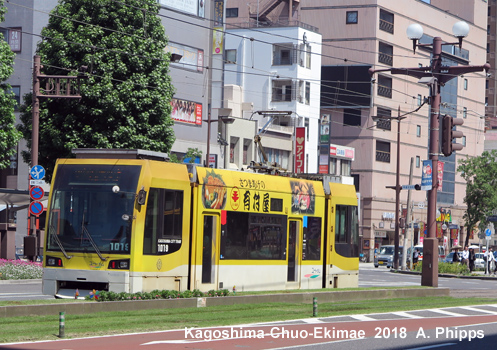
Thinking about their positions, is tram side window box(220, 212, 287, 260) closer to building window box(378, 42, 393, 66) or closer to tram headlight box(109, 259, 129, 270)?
tram headlight box(109, 259, 129, 270)

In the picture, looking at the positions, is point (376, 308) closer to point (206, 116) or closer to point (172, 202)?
point (172, 202)

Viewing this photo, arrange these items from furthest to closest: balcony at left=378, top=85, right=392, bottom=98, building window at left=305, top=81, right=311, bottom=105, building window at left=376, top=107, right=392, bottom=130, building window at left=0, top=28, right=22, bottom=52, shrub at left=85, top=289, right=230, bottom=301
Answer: balcony at left=378, top=85, right=392, bottom=98 → building window at left=376, top=107, right=392, bottom=130 → building window at left=305, top=81, right=311, bottom=105 → building window at left=0, top=28, right=22, bottom=52 → shrub at left=85, top=289, right=230, bottom=301

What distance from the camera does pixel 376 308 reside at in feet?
70.2

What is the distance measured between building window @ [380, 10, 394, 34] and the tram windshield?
68.3 metres

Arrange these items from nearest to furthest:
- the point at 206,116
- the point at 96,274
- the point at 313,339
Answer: the point at 313,339 → the point at 96,274 → the point at 206,116

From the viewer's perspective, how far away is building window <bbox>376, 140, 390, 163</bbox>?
85.4 m

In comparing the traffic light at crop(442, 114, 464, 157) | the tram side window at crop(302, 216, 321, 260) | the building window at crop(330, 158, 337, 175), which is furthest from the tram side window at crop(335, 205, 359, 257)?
the building window at crop(330, 158, 337, 175)

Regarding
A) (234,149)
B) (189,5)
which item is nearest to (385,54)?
(234,149)

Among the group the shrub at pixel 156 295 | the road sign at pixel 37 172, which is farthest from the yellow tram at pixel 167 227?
the road sign at pixel 37 172

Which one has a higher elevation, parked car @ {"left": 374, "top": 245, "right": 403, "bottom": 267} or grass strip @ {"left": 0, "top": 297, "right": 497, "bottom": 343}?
grass strip @ {"left": 0, "top": 297, "right": 497, "bottom": 343}

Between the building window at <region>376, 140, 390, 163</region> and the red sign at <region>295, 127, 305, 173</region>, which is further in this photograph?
the building window at <region>376, 140, 390, 163</region>

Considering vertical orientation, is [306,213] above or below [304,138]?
below

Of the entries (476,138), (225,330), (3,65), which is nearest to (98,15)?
(3,65)

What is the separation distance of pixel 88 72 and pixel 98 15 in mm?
2639
